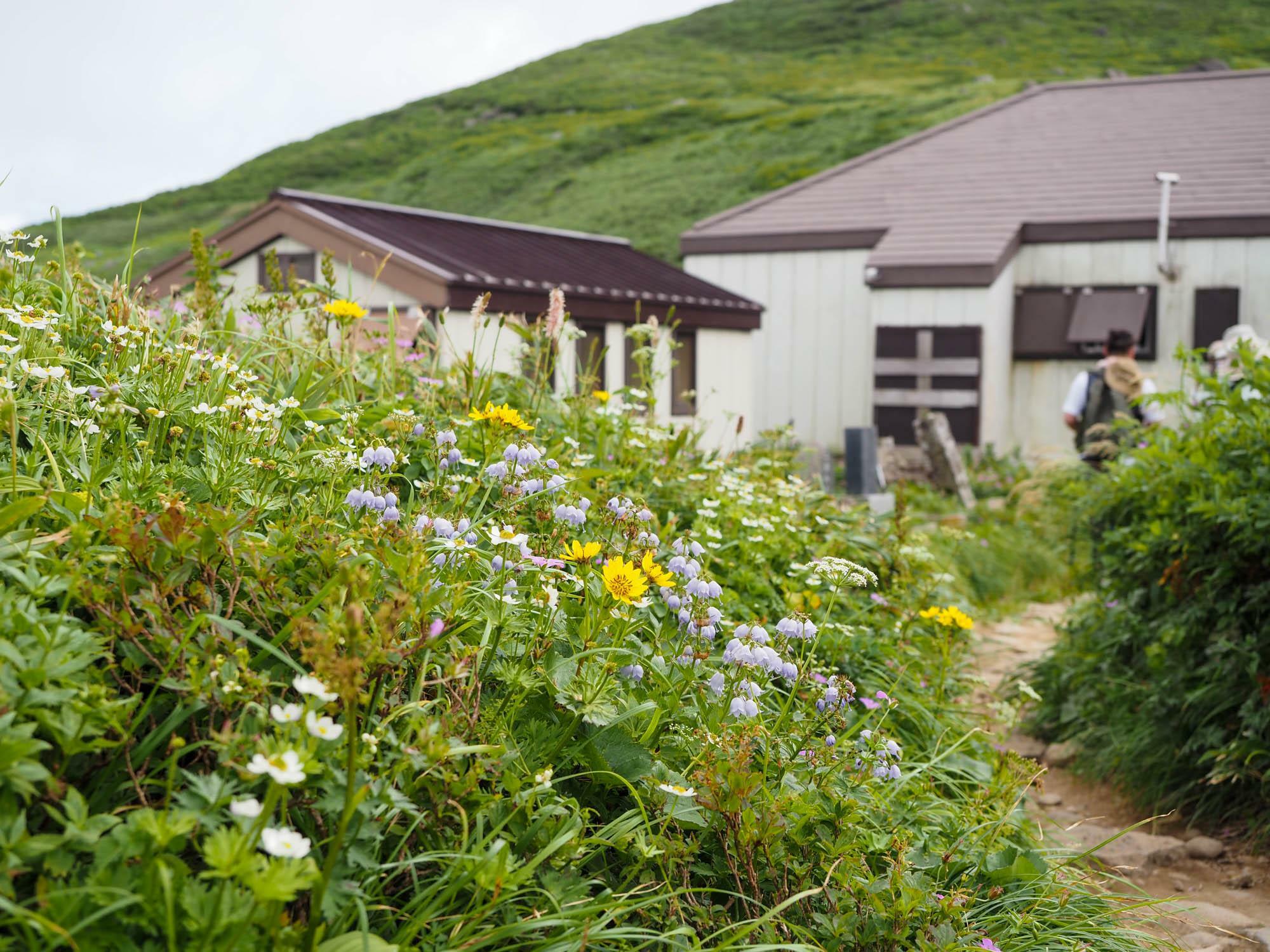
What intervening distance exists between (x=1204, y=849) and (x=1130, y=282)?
40.9ft

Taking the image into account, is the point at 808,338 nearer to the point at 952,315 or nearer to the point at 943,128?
the point at 952,315

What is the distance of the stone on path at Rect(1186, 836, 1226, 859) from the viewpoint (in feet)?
12.6

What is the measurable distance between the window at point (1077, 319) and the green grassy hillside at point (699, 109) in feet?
75.1

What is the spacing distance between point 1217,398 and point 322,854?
12.9ft

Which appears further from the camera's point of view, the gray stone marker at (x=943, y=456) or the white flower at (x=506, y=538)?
the gray stone marker at (x=943, y=456)

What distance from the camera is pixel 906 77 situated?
59906mm

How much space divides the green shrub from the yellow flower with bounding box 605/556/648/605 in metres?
2.63

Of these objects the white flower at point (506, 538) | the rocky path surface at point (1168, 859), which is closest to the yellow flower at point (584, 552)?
the white flower at point (506, 538)

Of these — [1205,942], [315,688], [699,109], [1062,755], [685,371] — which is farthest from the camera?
[699,109]

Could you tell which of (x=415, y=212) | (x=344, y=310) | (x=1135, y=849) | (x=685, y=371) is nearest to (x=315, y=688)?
(x=344, y=310)

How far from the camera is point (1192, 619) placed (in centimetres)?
425

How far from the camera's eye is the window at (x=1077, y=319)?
568 inches

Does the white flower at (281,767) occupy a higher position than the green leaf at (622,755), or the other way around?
the white flower at (281,767)

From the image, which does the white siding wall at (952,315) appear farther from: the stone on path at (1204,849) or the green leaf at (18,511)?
the green leaf at (18,511)
